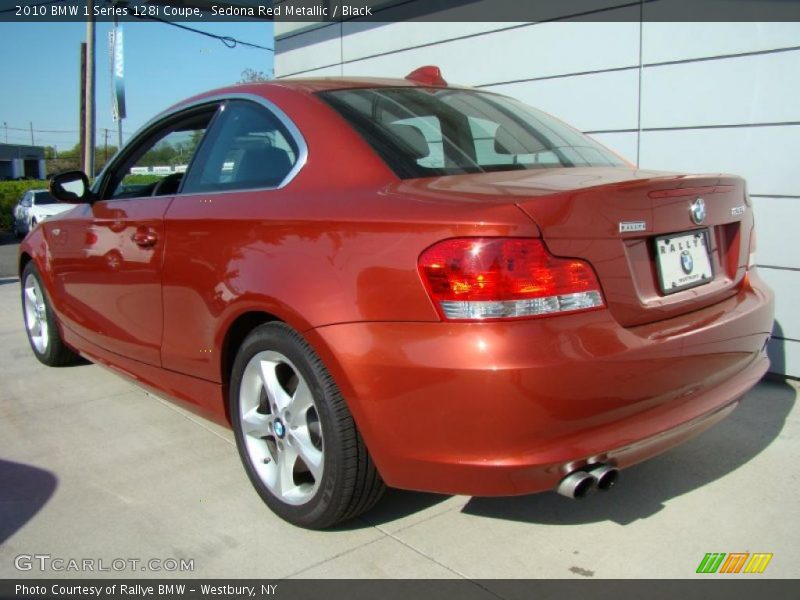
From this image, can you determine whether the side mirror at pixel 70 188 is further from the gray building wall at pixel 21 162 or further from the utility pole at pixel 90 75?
the gray building wall at pixel 21 162

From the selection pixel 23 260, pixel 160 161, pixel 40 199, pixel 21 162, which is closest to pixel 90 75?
pixel 40 199

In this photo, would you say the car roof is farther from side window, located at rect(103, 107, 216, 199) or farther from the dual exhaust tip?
the dual exhaust tip

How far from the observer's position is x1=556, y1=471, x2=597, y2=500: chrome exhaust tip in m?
2.09

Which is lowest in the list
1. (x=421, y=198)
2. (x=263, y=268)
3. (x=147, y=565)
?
(x=147, y=565)

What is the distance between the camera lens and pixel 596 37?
544cm

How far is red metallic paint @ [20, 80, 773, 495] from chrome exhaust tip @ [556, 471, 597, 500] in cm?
5

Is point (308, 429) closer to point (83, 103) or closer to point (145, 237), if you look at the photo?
point (145, 237)

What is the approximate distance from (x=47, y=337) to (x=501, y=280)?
3.74m

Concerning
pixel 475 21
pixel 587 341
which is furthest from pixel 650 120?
pixel 587 341

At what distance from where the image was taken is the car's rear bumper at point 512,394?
6.57 feet

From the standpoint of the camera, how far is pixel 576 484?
209cm

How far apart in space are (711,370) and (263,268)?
5.01ft

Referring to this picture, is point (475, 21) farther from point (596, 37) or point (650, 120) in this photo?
point (650, 120)
